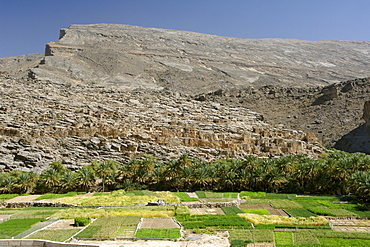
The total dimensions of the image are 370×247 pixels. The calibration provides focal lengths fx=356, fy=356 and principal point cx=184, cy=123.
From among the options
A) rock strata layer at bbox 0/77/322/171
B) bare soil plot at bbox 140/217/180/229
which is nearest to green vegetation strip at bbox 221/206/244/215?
bare soil plot at bbox 140/217/180/229

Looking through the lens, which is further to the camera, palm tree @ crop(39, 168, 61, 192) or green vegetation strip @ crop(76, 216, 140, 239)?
palm tree @ crop(39, 168, 61, 192)

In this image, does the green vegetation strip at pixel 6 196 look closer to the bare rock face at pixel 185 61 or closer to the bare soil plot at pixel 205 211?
the bare soil plot at pixel 205 211

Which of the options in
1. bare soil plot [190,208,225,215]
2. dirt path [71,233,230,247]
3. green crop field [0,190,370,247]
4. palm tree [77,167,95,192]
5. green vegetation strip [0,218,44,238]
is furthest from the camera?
palm tree [77,167,95,192]

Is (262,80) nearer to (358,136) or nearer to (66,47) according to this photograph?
(358,136)

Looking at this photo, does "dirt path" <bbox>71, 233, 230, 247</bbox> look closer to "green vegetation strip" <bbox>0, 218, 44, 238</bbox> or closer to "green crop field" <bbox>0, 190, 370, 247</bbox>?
"green crop field" <bbox>0, 190, 370, 247</bbox>

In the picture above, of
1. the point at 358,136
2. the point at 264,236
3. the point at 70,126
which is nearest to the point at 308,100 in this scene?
the point at 358,136

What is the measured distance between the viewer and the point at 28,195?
109ft

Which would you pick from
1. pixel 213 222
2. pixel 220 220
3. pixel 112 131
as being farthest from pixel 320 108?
pixel 213 222

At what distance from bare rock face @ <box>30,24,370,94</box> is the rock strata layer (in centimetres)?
2003

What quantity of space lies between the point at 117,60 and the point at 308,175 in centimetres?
7601

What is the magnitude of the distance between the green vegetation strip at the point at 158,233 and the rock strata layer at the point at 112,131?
73.0 ft

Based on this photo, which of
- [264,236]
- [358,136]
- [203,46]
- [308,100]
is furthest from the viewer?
[203,46]

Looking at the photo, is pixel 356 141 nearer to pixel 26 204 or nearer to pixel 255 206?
pixel 255 206

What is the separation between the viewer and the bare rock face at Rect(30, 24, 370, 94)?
90.8 metres
